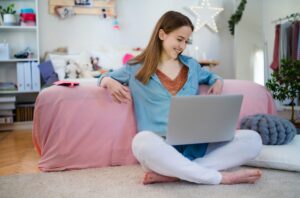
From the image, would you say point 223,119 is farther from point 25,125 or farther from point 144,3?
point 144,3

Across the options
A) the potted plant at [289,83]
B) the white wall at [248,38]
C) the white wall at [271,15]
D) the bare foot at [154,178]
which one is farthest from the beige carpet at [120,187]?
the white wall at [248,38]

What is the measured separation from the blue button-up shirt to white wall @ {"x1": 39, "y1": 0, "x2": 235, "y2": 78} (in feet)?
6.98

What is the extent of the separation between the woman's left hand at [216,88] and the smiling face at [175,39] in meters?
0.24

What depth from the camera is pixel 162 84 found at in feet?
4.95

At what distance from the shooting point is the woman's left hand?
5.24 feet

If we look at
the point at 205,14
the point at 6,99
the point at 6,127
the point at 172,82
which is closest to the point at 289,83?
the point at 172,82

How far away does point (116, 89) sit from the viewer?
152 cm

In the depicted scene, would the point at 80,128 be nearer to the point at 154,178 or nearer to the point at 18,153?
the point at 154,178

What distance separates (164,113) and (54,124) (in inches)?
20.4

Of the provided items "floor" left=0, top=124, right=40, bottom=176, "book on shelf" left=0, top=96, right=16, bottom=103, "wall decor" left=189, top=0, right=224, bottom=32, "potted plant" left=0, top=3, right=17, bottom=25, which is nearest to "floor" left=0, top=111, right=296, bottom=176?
"floor" left=0, top=124, right=40, bottom=176

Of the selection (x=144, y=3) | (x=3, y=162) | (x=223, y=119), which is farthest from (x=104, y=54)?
(x=223, y=119)

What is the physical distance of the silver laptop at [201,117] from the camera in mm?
1215

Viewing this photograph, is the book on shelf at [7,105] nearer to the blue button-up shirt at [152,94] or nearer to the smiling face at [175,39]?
the blue button-up shirt at [152,94]

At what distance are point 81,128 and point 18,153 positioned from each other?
0.89 meters
